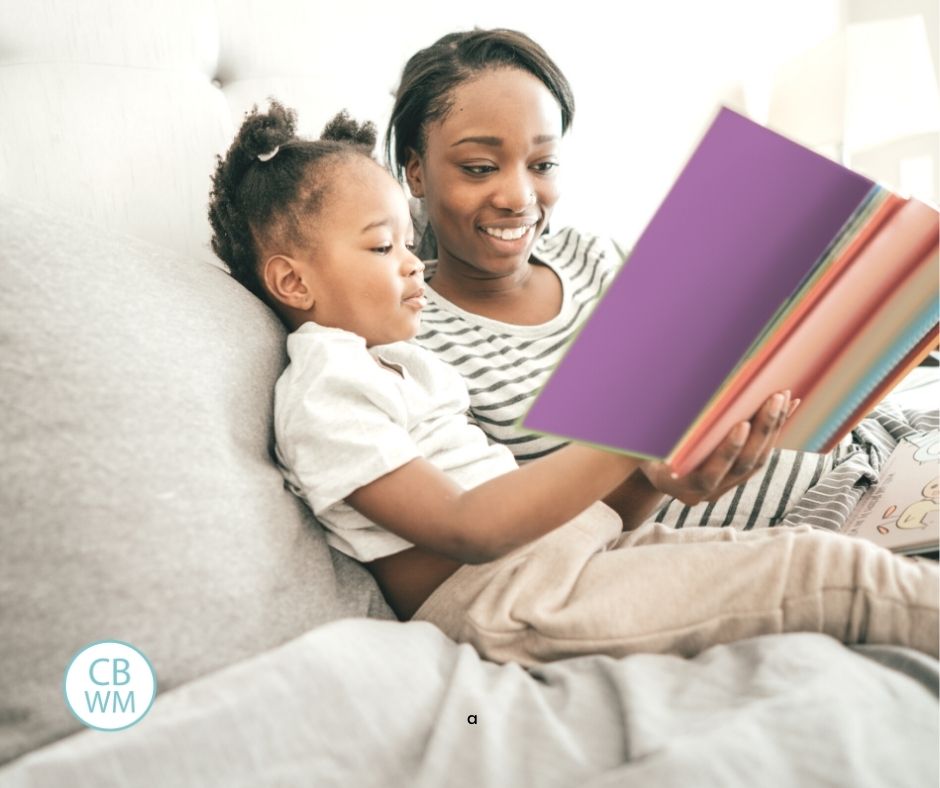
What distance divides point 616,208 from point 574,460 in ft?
4.20

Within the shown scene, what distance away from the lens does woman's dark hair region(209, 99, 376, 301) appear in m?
0.84

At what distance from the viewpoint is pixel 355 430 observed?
651mm

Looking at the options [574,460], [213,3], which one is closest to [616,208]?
[213,3]

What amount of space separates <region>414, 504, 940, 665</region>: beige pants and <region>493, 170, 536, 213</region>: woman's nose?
0.48 metres

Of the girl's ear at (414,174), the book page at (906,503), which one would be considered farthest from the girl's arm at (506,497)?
the girl's ear at (414,174)

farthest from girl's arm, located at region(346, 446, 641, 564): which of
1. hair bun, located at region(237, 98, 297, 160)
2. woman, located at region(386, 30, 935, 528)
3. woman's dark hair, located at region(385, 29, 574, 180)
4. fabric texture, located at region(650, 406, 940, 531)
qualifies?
woman's dark hair, located at region(385, 29, 574, 180)

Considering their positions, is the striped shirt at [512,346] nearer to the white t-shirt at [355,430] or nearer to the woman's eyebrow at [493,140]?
the white t-shirt at [355,430]

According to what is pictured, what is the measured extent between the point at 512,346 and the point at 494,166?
0.79 feet

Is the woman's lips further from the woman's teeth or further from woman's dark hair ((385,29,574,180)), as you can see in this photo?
woman's dark hair ((385,29,574,180))

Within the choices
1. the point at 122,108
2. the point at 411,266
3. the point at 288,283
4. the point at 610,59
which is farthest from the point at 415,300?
the point at 610,59

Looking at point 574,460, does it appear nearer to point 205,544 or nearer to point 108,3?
point 205,544

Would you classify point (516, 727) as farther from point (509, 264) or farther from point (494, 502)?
point (509, 264)

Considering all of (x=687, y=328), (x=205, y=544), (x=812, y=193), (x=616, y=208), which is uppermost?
(x=812, y=193)

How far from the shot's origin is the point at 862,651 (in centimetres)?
55
